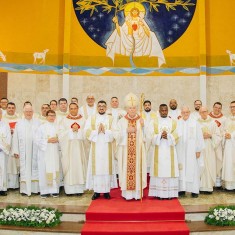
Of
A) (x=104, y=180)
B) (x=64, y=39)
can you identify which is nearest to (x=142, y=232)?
(x=104, y=180)

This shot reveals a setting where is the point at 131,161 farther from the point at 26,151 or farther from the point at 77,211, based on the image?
the point at 26,151

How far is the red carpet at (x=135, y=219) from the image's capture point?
702 cm

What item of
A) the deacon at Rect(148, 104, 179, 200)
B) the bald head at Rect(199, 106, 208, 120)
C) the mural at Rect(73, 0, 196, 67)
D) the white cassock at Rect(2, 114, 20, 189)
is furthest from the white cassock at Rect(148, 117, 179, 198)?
the mural at Rect(73, 0, 196, 67)

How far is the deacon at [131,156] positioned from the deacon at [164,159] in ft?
0.83

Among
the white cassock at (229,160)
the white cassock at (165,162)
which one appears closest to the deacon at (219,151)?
the white cassock at (229,160)

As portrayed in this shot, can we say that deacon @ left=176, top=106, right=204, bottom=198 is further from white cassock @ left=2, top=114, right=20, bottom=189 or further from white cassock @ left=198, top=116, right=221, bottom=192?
white cassock @ left=2, top=114, right=20, bottom=189

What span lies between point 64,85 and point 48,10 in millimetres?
2608

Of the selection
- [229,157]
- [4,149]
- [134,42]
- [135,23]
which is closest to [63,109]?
[4,149]

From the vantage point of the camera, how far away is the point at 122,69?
46.6ft

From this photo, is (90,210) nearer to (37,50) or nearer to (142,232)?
(142,232)

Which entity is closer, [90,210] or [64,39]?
[90,210]

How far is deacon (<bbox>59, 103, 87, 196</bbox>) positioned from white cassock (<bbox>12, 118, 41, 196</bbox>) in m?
0.63

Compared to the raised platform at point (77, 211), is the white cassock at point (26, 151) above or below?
above

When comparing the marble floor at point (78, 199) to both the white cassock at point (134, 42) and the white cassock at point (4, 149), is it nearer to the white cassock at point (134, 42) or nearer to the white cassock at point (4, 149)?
the white cassock at point (4, 149)
